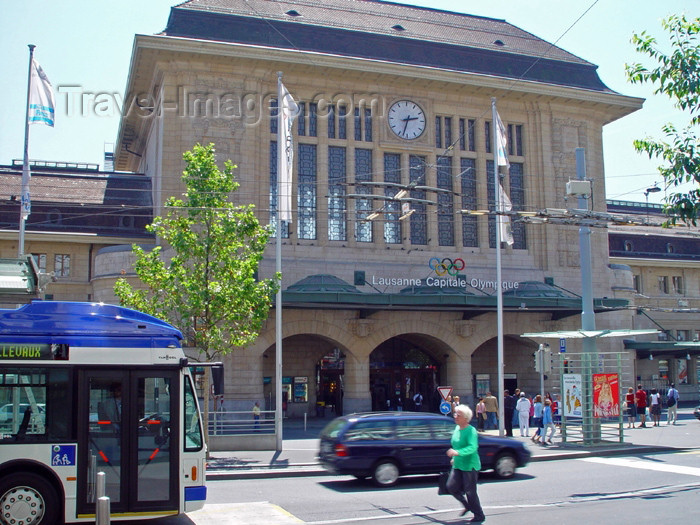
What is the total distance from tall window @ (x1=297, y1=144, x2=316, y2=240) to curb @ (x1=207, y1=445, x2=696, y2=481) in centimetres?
1894

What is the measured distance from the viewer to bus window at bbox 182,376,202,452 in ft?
37.0

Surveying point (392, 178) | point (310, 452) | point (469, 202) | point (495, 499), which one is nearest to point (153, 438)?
point (495, 499)

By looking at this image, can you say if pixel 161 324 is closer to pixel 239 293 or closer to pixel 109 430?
pixel 109 430

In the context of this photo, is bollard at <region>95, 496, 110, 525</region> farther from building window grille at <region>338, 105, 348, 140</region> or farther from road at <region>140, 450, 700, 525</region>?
building window grille at <region>338, 105, 348, 140</region>

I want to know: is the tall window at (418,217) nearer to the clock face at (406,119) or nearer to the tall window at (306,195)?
the clock face at (406,119)

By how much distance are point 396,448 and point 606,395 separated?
9.43 meters

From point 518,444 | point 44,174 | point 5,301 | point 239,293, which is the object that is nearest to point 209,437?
point 239,293

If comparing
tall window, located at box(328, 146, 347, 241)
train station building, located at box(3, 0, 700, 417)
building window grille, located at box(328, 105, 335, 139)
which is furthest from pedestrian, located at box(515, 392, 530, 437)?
building window grille, located at box(328, 105, 335, 139)

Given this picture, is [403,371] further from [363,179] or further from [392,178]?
[363,179]

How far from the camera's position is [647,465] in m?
18.5

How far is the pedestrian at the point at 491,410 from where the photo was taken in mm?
27906

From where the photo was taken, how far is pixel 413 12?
150ft

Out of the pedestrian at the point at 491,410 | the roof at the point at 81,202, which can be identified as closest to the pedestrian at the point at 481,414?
the pedestrian at the point at 491,410

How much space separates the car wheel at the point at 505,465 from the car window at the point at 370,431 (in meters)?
2.46
